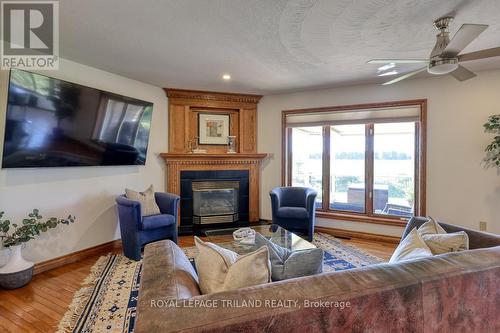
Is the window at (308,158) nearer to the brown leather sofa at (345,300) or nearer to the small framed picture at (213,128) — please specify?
the small framed picture at (213,128)

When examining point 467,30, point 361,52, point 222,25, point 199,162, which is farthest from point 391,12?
point 199,162

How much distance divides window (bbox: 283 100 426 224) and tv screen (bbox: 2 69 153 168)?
2681 mm

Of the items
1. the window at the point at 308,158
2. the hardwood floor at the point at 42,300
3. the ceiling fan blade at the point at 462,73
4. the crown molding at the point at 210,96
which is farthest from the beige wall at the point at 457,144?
the hardwood floor at the point at 42,300

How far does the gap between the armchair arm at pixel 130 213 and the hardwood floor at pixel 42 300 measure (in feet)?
2.05

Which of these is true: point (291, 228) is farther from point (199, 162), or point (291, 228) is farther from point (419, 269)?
point (419, 269)

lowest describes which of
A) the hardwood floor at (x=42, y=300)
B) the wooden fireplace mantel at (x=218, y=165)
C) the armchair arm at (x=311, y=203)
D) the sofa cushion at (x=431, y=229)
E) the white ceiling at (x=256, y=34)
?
the hardwood floor at (x=42, y=300)

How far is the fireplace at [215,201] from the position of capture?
476 centimetres

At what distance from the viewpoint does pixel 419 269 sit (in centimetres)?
114

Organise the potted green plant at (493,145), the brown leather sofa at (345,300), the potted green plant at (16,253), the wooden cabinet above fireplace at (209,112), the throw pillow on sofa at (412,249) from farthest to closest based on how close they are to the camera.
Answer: the wooden cabinet above fireplace at (209,112) < the potted green plant at (493,145) < the potted green plant at (16,253) < the throw pillow on sofa at (412,249) < the brown leather sofa at (345,300)

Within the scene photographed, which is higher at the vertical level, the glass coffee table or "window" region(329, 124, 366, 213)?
"window" region(329, 124, 366, 213)

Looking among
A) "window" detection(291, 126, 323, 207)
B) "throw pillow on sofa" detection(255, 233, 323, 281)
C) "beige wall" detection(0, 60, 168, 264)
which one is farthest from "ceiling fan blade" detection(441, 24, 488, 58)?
"beige wall" detection(0, 60, 168, 264)

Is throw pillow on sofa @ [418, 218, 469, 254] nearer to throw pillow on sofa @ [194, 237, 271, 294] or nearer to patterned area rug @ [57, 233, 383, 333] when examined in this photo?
throw pillow on sofa @ [194, 237, 271, 294]

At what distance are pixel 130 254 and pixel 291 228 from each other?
2.26 m

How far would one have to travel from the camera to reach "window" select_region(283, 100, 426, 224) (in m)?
4.15
